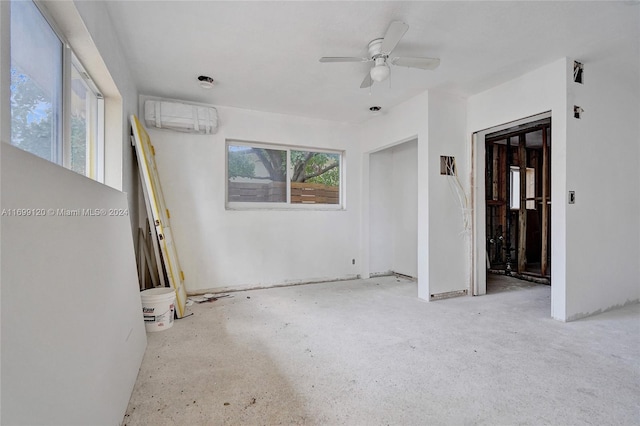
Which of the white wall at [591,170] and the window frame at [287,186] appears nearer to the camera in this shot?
the white wall at [591,170]

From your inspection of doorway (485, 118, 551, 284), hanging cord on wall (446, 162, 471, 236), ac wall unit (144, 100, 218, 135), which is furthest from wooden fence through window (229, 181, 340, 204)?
doorway (485, 118, 551, 284)

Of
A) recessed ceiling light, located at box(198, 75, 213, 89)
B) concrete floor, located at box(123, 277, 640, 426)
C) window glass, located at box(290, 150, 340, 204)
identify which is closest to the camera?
concrete floor, located at box(123, 277, 640, 426)

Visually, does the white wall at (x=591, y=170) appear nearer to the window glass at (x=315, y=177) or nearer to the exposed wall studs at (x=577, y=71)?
the exposed wall studs at (x=577, y=71)

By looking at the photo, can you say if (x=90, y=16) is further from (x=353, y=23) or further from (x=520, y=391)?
(x=520, y=391)

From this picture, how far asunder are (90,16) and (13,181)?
4.73 ft

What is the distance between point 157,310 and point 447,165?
3.46m

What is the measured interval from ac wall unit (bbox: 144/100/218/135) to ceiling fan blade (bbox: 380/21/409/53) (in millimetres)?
2355

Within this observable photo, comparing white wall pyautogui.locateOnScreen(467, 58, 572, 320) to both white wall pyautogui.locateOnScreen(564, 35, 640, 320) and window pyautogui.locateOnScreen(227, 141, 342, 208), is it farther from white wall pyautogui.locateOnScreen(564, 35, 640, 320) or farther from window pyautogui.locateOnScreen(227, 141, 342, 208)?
window pyautogui.locateOnScreen(227, 141, 342, 208)

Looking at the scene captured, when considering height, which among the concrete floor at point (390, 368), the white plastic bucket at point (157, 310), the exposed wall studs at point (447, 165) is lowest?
the concrete floor at point (390, 368)

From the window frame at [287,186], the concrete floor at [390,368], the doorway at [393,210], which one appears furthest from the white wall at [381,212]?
the concrete floor at [390,368]

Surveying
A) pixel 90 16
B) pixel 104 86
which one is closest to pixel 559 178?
pixel 90 16

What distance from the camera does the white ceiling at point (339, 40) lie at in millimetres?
2096

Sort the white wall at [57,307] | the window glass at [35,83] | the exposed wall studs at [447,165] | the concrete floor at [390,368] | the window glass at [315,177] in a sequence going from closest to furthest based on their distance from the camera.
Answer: the white wall at [57,307]
the window glass at [35,83]
the concrete floor at [390,368]
the exposed wall studs at [447,165]
the window glass at [315,177]

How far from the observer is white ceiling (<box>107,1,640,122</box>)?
2.10 m
